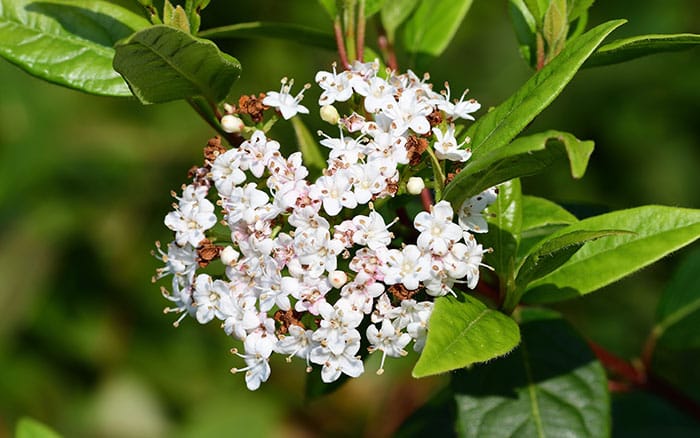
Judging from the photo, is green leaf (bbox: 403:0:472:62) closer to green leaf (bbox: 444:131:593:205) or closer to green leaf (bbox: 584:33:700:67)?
green leaf (bbox: 584:33:700:67)

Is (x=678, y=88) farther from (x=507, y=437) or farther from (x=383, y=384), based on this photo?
(x=507, y=437)

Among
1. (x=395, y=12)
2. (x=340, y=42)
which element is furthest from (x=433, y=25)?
(x=340, y=42)

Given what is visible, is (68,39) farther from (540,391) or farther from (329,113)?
(540,391)

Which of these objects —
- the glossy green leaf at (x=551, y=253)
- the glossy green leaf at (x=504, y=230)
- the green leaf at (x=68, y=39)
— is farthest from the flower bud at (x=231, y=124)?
the glossy green leaf at (x=551, y=253)

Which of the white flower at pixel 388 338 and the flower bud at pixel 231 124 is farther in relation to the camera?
the flower bud at pixel 231 124

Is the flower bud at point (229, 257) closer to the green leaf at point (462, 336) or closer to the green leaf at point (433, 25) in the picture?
the green leaf at point (462, 336)

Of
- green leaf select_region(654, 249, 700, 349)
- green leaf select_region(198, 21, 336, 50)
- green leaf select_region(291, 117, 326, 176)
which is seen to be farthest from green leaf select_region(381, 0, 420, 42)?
green leaf select_region(654, 249, 700, 349)
